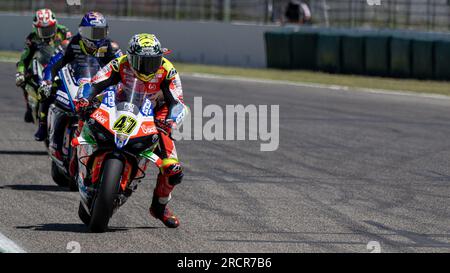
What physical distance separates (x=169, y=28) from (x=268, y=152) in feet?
61.5

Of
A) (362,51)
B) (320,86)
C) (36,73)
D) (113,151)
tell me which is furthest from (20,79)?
(362,51)

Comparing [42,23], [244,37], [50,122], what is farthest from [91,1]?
[50,122]

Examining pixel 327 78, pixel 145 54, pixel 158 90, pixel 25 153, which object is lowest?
pixel 327 78

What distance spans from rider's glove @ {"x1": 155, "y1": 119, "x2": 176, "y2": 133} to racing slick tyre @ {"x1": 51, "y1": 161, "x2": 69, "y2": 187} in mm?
2462

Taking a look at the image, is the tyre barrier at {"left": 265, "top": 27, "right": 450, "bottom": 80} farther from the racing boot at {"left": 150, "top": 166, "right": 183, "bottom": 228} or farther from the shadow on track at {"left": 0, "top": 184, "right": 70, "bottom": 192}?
the racing boot at {"left": 150, "top": 166, "right": 183, "bottom": 228}

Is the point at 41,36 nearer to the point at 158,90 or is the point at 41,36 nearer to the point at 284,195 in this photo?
the point at 284,195

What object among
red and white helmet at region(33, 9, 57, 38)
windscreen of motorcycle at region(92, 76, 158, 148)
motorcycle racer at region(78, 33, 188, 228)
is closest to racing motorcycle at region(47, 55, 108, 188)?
motorcycle racer at region(78, 33, 188, 228)

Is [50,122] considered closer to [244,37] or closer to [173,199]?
[173,199]

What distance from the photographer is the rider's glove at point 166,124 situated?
324 inches

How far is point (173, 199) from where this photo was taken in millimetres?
9859

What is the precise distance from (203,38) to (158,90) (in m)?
22.9

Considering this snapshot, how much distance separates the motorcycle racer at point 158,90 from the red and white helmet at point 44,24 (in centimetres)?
464

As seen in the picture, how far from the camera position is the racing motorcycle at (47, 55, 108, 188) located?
1034 cm

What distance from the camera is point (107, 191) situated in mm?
7742
